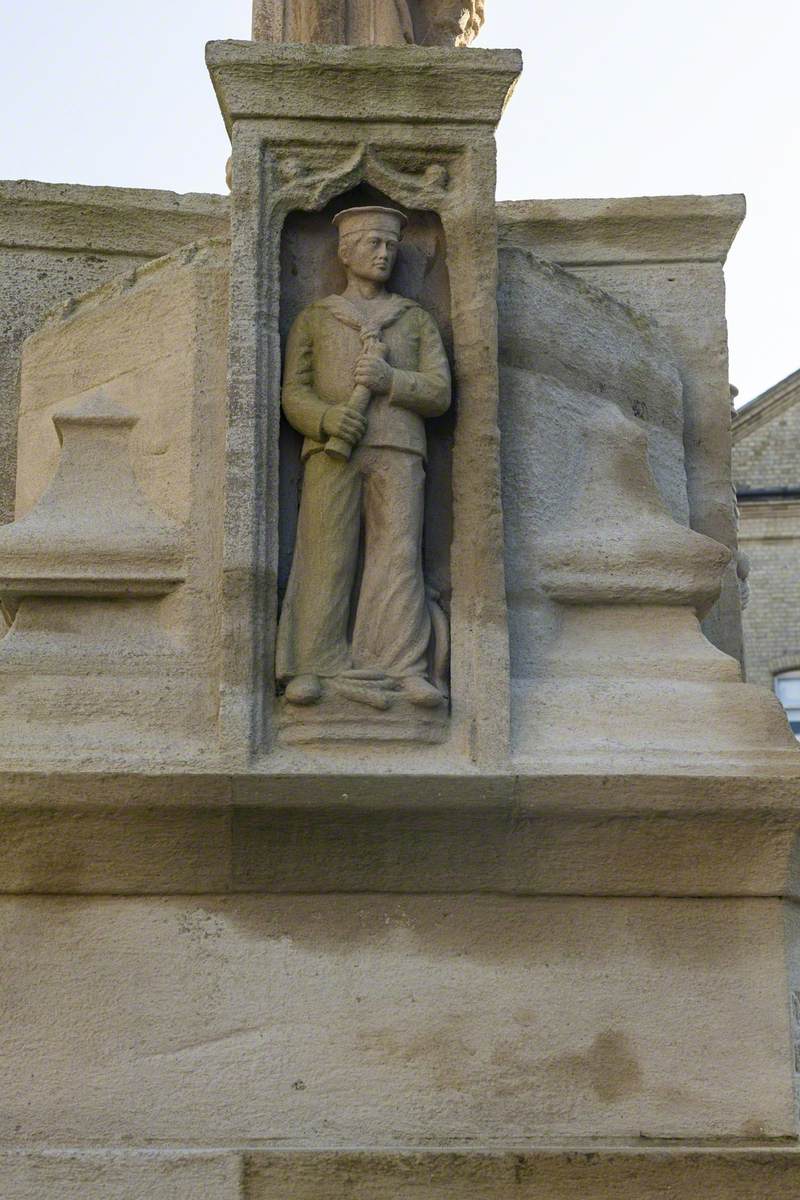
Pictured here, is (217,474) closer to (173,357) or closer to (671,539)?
(173,357)

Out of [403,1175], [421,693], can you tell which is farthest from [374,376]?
[403,1175]

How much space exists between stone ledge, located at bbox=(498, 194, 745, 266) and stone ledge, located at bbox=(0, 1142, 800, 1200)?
2.77 meters

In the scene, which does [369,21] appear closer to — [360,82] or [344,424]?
[360,82]

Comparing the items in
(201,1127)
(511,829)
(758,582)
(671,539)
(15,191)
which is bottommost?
(201,1127)

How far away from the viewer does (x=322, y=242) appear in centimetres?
531

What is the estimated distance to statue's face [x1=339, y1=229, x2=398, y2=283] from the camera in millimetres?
5176

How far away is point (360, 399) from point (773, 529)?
18.3 m

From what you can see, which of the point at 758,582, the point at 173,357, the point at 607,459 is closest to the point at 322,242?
the point at 173,357

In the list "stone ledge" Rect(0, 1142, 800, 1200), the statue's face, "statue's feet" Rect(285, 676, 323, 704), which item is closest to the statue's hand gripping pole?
the statue's face

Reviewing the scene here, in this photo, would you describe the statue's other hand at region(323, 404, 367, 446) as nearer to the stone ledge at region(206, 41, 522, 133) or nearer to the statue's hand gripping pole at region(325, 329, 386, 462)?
the statue's hand gripping pole at region(325, 329, 386, 462)

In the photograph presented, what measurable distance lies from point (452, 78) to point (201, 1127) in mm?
2801

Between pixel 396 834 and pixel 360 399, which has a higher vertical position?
pixel 360 399

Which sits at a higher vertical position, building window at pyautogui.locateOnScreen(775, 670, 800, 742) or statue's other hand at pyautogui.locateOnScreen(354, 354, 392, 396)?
building window at pyautogui.locateOnScreen(775, 670, 800, 742)

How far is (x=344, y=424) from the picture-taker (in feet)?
16.2
